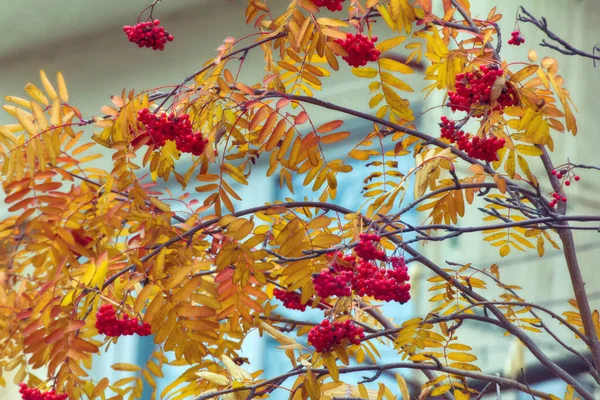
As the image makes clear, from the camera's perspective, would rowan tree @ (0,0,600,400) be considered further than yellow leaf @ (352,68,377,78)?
No

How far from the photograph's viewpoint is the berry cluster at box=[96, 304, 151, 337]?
1354 mm

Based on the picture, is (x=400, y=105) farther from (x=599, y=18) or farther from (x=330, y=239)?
(x=599, y=18)

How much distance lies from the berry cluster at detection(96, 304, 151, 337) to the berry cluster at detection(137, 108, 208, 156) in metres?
0.33

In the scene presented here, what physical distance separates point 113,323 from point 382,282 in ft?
1.73

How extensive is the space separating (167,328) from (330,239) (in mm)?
311

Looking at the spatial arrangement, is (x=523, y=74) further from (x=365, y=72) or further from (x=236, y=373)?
(x=236, y=373)

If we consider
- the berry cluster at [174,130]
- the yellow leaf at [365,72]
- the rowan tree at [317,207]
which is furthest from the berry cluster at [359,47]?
the berry cluster at [174,130]

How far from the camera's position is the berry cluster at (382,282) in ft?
3.65

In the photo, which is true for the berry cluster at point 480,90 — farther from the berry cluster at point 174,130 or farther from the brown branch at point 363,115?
the berry cluster at point 174,130

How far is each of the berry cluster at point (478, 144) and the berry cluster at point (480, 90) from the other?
4cm

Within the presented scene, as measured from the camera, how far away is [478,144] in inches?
45.9

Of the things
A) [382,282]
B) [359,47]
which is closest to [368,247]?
[382,282]

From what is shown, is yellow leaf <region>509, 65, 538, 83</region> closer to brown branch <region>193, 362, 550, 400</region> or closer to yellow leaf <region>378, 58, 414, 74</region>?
yellow leaf <region>378, 58, 414, 74</region>

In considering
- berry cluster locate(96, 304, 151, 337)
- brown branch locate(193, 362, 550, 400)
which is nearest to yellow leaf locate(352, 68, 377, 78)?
brown branch locate(193, 362, 550, 400)
